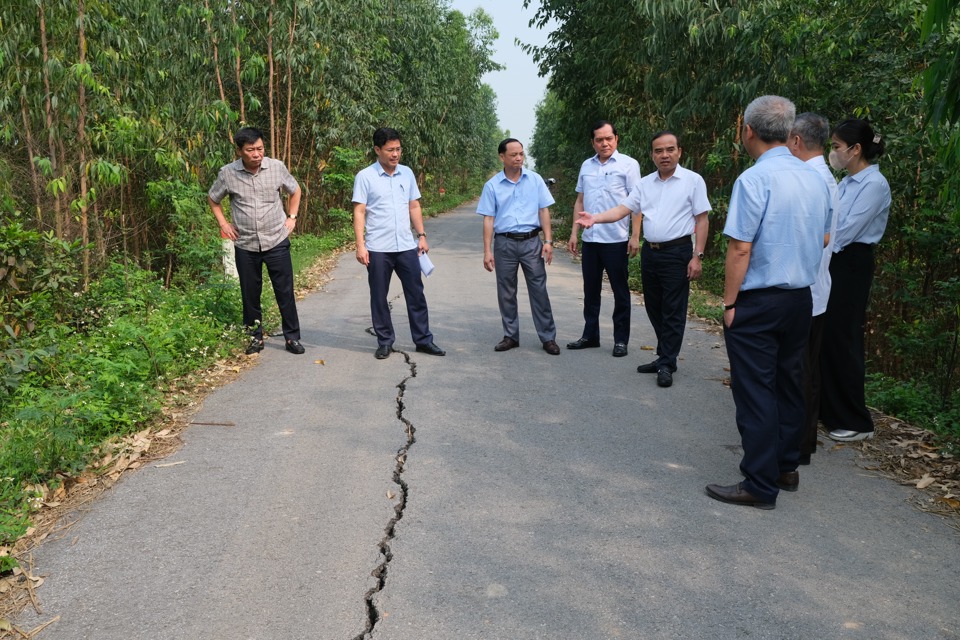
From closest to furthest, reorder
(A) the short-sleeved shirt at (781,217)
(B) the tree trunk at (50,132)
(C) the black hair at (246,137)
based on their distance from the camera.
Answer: (A) the short-sleeved shirt at (781,217) < (C) the black hair at (246,137) < (B) the tree trunk at (50,132)

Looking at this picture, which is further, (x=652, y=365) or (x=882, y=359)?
(x=882, y=359)

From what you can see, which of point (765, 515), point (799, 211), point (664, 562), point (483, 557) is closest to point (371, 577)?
point (483, 557)

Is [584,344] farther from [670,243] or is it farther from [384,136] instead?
[384,136]

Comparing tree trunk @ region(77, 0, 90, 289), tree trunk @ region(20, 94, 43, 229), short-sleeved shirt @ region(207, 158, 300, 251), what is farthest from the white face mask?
tree trunk @ region(20, 94, 43, 229)

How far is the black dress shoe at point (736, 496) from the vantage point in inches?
153

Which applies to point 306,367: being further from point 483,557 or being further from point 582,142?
point 582,142

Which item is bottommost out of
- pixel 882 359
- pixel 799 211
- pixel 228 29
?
pixel 882 359

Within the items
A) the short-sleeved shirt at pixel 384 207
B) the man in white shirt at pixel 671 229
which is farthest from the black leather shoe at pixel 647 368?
the short-sleeved shirt at pixel 384 207

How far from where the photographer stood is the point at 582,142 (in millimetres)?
20766

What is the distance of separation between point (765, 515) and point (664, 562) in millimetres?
783

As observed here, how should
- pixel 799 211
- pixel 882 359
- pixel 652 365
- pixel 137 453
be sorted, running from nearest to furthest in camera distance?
pixel 799 211 → pixel 137 453 → pixel 652 365 → pixel 882 359

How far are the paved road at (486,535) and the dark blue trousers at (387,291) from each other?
129 cm

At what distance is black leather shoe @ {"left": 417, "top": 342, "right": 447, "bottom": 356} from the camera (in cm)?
709

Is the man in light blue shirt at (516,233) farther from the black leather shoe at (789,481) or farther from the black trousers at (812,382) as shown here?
the black leather shoe at (789,481)
